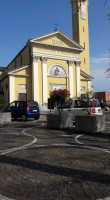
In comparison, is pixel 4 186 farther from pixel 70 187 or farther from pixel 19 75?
pixel 19 75

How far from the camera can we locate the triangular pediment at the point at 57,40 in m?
29.7

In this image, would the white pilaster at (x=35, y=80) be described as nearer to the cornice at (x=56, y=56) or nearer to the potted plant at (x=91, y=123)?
the cornice at (x=56, y=56)

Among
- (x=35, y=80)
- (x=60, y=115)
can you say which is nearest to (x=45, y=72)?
(x=35, y=80)

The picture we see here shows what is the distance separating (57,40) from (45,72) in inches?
244

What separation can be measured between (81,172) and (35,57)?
26.5 meters

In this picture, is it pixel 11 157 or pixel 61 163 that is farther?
pixel 11 157

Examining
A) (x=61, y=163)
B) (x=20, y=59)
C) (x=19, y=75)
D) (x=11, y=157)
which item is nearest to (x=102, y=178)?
(x=61, y=163)

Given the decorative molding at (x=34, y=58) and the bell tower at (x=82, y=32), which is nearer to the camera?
the decorative molding at (x=34, y=58)

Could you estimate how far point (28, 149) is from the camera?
5.75m

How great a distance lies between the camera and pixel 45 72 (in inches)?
1168

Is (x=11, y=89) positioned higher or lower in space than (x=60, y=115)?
higher

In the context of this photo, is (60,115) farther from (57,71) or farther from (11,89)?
(57,71)

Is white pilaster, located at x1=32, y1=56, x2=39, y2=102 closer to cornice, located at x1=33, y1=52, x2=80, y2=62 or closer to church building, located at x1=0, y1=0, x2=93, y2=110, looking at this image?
church building, located at x1=0, y1=0, x2=93, y2=110

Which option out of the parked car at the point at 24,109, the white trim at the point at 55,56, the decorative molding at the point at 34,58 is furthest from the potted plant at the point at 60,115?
the white trim at the point at 55,56
